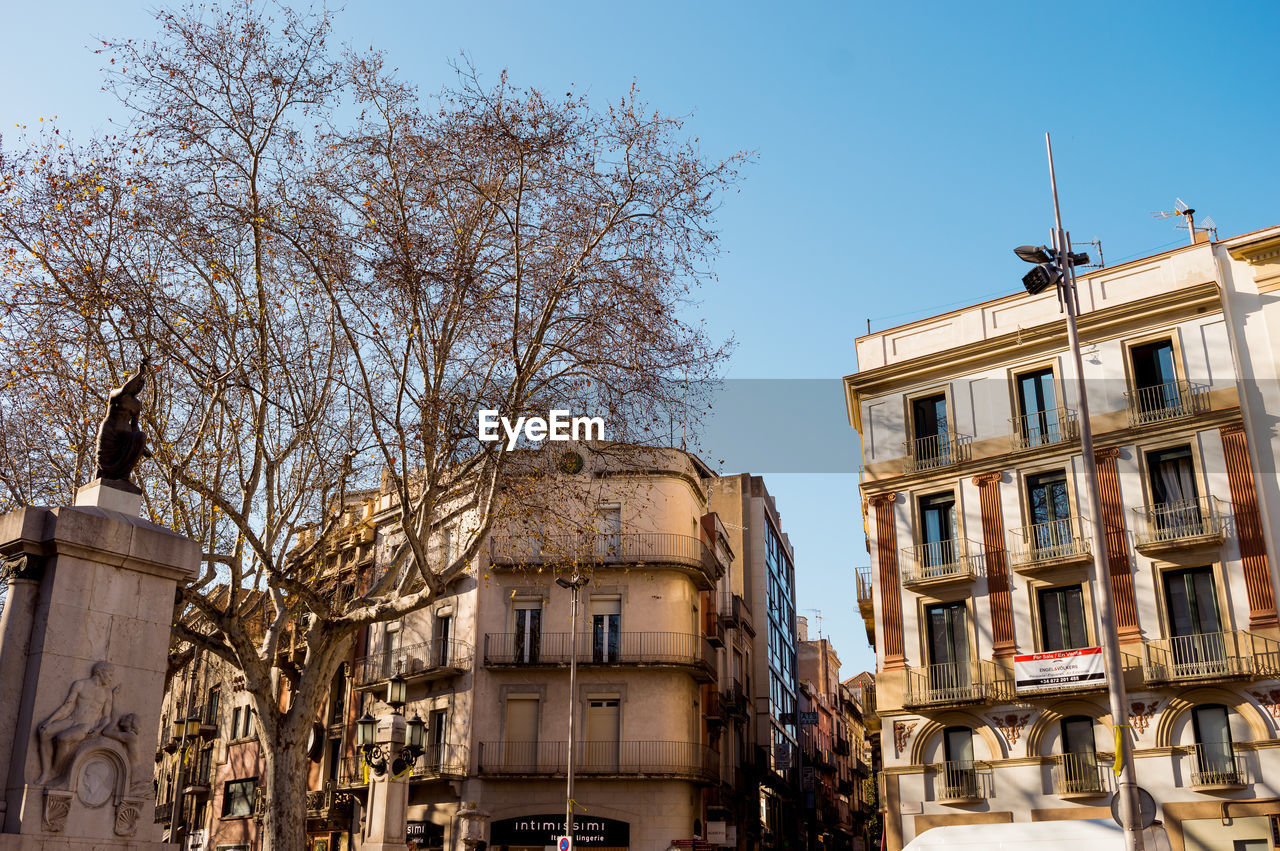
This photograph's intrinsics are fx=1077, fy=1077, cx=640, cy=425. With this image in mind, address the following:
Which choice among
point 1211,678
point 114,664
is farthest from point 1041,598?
point 114,664

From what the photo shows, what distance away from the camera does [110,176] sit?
725 inches

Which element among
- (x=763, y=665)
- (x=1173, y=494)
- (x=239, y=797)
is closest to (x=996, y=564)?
(x=1173, y=494)

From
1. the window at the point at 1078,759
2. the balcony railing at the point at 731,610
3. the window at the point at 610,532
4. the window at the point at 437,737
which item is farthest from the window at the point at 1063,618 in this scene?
the window at the point at 437,737

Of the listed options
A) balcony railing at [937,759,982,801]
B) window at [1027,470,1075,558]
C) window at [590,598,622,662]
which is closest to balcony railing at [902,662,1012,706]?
balcony railing at [937,759,982,801]

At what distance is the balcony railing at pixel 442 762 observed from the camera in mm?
34031

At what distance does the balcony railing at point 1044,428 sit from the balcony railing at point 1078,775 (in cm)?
742

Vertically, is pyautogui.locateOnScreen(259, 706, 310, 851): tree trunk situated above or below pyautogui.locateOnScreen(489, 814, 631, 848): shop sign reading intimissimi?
above

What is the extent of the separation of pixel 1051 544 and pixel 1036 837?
872cm

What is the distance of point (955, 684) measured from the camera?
26.0 meters

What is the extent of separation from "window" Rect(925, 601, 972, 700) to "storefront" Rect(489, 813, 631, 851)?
12131 mm

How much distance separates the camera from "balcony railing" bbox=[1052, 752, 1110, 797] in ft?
76.9

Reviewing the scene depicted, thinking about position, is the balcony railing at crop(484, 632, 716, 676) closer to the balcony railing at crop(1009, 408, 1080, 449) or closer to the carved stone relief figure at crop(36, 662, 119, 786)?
the balcony railing at crop(1009, 408, 1080, 449)

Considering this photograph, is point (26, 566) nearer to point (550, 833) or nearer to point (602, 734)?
point (550, 833)

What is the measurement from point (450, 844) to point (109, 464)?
25.9 metres
